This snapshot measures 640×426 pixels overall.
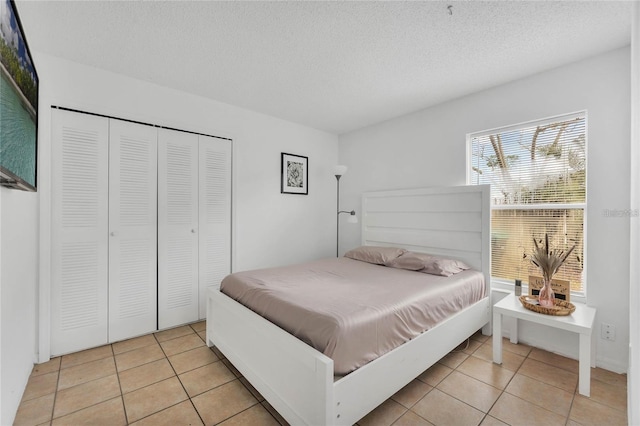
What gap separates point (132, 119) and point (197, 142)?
2.01ft

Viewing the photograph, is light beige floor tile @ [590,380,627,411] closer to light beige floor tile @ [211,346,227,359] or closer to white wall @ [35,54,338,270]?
light beige floor tile @ [211,346,227,359]

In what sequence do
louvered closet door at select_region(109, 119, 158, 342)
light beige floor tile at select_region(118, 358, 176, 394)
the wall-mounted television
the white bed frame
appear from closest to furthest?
the wall-mounted television, the white bed frame, light beige floor tile at select_region(118, 358, 176, 394), louvered closet door at select_region(109, 119, 158, 342)

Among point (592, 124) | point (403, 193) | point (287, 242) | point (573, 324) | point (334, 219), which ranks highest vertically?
point (592, 124)

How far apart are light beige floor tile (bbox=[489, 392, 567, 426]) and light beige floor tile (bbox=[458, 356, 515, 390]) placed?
0.16 m

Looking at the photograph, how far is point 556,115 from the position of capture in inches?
97.6

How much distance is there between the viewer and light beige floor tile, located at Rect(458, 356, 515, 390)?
204 centimetres

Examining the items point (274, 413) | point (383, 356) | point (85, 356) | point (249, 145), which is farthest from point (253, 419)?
point (249, 145)

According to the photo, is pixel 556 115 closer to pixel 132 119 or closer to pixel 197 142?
pixel 197 142

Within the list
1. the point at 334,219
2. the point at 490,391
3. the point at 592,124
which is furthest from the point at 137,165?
the point at 592,124

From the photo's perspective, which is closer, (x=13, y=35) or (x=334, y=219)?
(x=13, y=35)

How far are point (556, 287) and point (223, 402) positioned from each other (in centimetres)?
274

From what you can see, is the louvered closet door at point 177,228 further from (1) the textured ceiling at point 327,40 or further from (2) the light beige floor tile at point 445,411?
(2) the light beige floor tile at point 445,411

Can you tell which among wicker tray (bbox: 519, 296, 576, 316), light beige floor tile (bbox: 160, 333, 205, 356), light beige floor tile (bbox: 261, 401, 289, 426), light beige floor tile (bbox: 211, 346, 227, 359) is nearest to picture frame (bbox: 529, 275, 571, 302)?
wicker tray (bbox: 519, 296, 576, 316)

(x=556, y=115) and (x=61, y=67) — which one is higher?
(x=61, y=67)
